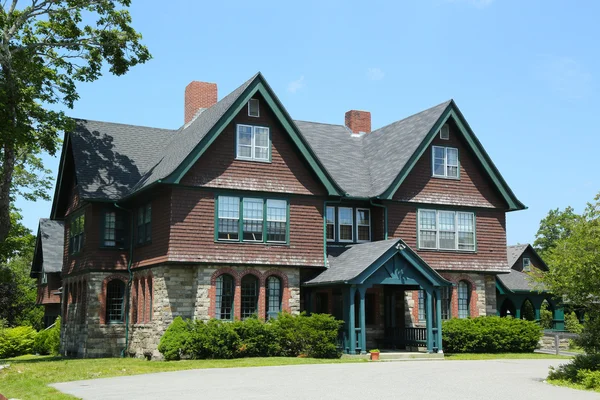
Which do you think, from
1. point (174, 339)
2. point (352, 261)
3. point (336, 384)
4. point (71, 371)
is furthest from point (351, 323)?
point (71, 371)

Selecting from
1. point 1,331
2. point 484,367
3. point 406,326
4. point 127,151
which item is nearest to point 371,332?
point 406,326

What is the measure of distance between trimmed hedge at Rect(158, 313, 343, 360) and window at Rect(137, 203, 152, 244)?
5182 millimetres

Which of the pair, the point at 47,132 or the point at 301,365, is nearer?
the point at 301,365

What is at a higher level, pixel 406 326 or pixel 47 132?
pixel 47 132

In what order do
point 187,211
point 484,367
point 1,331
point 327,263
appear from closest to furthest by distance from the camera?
point 484,367
point 187,211
point 327,263
point 1,331

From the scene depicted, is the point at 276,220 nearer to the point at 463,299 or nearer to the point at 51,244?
the point at 463,299

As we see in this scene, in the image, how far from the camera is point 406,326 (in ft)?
109

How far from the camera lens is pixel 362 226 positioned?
34344mm

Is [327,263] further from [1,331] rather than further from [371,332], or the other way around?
[1,331]

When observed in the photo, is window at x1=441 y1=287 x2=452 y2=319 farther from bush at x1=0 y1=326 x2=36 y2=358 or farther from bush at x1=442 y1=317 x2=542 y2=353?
bush at x1=0 y1=326 x2=36 y2=358

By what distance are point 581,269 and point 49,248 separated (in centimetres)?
4488

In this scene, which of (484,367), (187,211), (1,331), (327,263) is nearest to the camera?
(484,367)

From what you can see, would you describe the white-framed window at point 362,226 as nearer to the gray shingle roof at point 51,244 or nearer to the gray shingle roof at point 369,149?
the gray shingle roof at point 369,149

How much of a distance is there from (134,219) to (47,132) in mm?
5939
